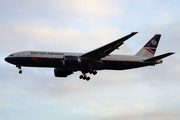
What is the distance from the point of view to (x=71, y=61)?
164 ft

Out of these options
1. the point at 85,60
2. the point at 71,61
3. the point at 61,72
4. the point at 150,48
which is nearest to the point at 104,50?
the point at 85,60

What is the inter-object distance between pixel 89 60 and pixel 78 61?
1702mm

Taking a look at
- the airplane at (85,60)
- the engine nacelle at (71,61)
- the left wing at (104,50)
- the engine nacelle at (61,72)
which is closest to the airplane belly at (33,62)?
the airplane at (85,60)

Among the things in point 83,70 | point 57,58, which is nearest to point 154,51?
point 83,70

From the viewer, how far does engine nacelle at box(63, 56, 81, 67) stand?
49781mm

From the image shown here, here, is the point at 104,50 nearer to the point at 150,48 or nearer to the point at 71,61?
the point at 71,61

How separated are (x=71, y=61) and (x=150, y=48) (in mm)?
15332

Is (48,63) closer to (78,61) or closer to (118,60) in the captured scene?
(78,61)

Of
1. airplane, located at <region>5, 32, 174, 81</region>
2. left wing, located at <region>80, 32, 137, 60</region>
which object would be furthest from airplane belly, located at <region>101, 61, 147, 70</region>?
left wing, located at <region>80, 32, 137, 60</region>

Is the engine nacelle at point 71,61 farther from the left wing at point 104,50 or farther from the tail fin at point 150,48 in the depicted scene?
the tail fin at point 150,48

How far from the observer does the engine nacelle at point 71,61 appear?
49781 millimetres

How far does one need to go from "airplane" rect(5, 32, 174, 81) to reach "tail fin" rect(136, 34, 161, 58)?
2284mm

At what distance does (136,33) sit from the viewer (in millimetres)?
42719

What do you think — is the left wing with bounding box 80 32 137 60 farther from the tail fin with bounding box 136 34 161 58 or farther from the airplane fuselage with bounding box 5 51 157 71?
the tail fin with bounding box 136 34 161 58
